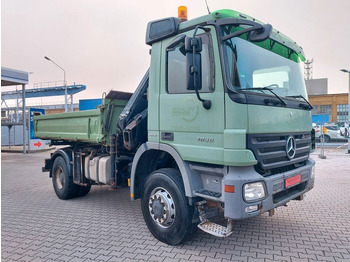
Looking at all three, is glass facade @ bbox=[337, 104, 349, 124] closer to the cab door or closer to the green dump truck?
the green dump truck

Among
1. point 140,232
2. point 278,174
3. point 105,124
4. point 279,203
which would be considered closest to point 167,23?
point 105,124

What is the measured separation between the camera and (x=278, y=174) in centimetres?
361

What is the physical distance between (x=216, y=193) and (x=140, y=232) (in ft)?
5.48

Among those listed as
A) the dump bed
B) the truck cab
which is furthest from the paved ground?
the dump bed

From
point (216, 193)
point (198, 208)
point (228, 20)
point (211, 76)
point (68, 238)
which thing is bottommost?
point (68, 238)

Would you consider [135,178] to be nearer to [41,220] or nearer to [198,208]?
[198,208]

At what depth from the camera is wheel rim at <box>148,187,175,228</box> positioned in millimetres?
3932

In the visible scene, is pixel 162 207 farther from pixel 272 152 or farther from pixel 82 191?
pixel 82 191

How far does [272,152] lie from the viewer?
3.55 metres

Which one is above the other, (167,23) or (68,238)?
(167,23)

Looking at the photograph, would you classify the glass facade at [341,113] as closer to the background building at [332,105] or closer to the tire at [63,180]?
the background building at [332,105]

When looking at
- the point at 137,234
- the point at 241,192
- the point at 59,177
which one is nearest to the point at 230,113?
the point at 241,192

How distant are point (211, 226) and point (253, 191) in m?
0.71

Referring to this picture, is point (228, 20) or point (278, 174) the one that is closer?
point (228, 20)
